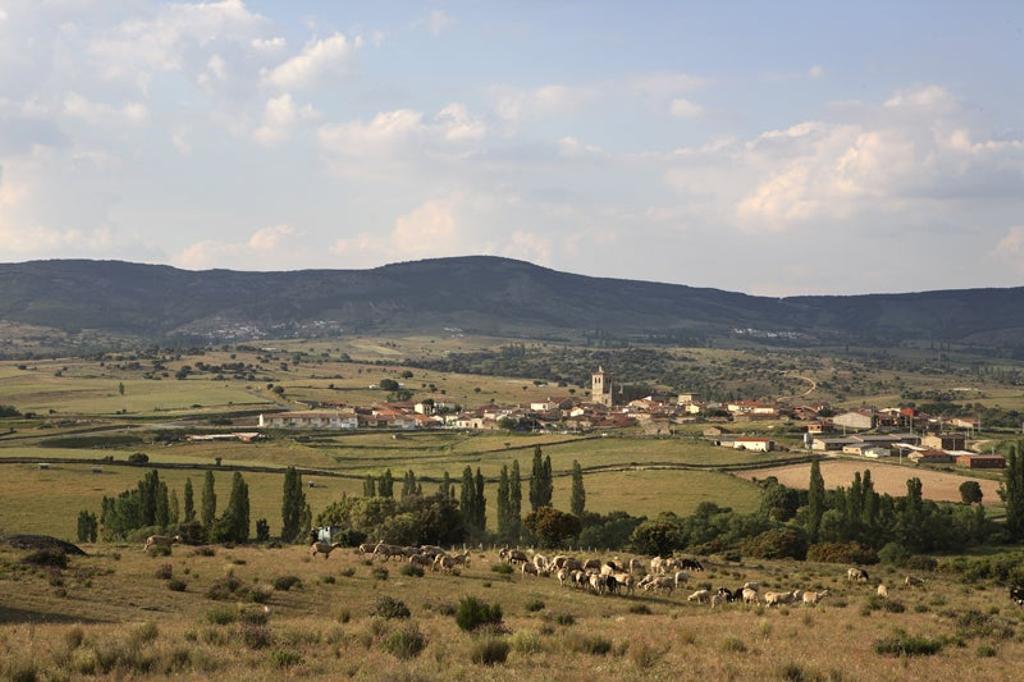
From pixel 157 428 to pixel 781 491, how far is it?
90327mm

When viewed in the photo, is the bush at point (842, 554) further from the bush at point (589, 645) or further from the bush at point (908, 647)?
the bush at point (589, 645)

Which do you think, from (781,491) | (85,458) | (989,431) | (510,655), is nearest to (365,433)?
(85,458)

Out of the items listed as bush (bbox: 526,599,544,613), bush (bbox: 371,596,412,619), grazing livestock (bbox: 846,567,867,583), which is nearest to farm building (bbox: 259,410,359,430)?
grazing livestock (bbox: 846,567,867,583)

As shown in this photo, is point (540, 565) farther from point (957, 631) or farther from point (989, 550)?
point (989, 550)

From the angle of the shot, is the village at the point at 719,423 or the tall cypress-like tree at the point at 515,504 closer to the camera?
the tall cypress-like tree at the point at 515,504

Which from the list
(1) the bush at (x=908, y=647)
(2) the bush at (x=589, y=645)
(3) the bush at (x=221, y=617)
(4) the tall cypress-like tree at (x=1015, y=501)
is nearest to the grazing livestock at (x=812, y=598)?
(1) the bush at (x=908, y=647)

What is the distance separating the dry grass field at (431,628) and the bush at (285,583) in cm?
24

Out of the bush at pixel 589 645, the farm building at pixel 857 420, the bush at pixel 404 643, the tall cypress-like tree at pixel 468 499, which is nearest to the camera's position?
the bush at pixel 404 643

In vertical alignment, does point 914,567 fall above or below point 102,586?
below

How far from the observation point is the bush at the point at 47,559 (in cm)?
3450

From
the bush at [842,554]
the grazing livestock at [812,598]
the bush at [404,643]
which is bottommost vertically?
the bush at [842,554]

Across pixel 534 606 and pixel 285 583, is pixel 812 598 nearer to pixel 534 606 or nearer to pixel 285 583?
pixel 534 606

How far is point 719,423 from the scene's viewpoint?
561 ft

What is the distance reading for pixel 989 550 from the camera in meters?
71.8
